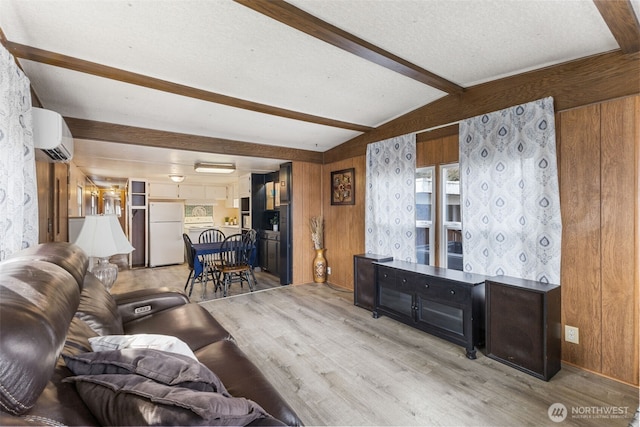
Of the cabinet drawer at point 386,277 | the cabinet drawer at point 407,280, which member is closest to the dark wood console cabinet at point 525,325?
the cabinet drawer at point 407,280

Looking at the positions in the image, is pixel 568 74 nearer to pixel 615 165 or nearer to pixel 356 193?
pixel 615 165

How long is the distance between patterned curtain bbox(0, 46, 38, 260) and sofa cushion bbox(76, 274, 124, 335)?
43 cm

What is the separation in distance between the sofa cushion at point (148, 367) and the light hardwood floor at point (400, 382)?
46.9 inches

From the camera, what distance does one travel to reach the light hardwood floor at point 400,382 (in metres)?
1.89

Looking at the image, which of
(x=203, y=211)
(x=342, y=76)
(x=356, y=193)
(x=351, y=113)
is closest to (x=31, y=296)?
(x=342, y=76)

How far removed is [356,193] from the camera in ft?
15.2

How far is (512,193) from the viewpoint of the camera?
272 centimetres

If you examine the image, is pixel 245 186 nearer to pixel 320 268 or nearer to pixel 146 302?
pixel 320 268

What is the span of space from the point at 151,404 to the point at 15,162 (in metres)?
1.78

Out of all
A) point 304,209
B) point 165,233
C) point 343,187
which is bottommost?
point 165,233

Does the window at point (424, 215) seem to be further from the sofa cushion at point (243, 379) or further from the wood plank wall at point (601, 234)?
the sofa cushion at point (243, 379)

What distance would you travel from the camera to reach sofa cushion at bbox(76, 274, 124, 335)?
5.14ft

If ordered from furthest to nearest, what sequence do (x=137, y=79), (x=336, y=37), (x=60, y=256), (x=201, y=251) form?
(x=201, y=251), (x=137, y=79), (x=336, y=37), (x=60, y=256)

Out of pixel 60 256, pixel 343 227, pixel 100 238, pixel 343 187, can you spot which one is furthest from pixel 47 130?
pixel 343 227
